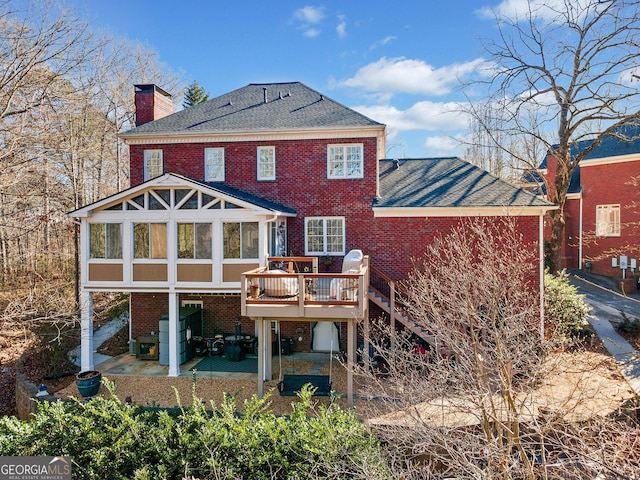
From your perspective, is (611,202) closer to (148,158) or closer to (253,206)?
(253,206)

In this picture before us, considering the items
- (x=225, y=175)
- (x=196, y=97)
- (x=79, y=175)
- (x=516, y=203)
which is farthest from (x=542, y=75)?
(x=196, y=97)

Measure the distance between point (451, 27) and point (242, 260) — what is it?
11.2m

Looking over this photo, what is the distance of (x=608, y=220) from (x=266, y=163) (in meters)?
20.5

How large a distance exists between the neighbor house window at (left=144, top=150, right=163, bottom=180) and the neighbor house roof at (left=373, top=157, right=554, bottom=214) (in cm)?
859

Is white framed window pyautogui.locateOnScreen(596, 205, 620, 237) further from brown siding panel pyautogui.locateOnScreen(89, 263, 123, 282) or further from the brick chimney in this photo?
brown siding panel pyautogui.locateOnScreen(89, 263, 123, 282)

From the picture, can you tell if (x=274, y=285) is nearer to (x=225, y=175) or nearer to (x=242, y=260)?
(x=242, y=260)

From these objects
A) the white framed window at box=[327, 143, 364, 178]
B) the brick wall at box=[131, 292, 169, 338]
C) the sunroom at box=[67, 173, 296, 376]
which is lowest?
the brick wall at box=[131, 292, 169, 338]

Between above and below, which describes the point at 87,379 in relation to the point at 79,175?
below

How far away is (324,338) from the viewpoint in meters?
14.5

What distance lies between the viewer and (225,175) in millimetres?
14844

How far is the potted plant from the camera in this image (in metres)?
11.0

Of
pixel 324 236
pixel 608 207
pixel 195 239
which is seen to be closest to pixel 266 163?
pixel 324 236

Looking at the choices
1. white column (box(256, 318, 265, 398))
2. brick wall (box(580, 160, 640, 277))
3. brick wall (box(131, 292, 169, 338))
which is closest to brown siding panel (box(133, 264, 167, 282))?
brick wall (box(131, 292, 169, 338))

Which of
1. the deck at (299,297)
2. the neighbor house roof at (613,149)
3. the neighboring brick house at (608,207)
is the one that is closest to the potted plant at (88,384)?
the deck at (299,297)
